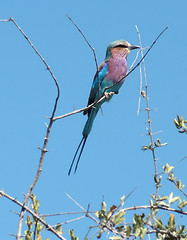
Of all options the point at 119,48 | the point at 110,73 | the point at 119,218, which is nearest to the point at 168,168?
the point at 119,218

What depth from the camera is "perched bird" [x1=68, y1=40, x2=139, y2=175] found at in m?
5.27

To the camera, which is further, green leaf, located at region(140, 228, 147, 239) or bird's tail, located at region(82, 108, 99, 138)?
bird's tail, located at region(82, 108, 99, 138)

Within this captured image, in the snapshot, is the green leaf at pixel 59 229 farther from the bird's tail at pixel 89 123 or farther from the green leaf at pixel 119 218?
the bird's tail at pixel 89 123

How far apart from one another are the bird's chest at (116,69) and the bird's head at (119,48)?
6.0 inches

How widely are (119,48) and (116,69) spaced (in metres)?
0.44

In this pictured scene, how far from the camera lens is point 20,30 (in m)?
2.81

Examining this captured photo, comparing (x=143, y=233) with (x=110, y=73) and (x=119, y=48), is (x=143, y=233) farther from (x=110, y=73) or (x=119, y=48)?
(x=119, y=48)

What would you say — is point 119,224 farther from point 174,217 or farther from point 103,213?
point 174,217

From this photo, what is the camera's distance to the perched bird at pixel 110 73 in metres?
5.27

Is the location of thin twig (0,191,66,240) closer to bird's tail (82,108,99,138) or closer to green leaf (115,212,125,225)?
green leaf (115,212,125,225)

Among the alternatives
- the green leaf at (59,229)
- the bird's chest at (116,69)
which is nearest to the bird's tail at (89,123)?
the bird's chest at (116,69)

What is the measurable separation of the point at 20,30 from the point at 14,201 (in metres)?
1.07

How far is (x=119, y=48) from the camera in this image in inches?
230

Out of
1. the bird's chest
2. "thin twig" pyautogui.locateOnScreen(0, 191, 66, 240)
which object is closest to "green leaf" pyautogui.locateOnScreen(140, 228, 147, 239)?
"thin twig" pyautogui.locateOnScreen(0, 191, 66, 240)
